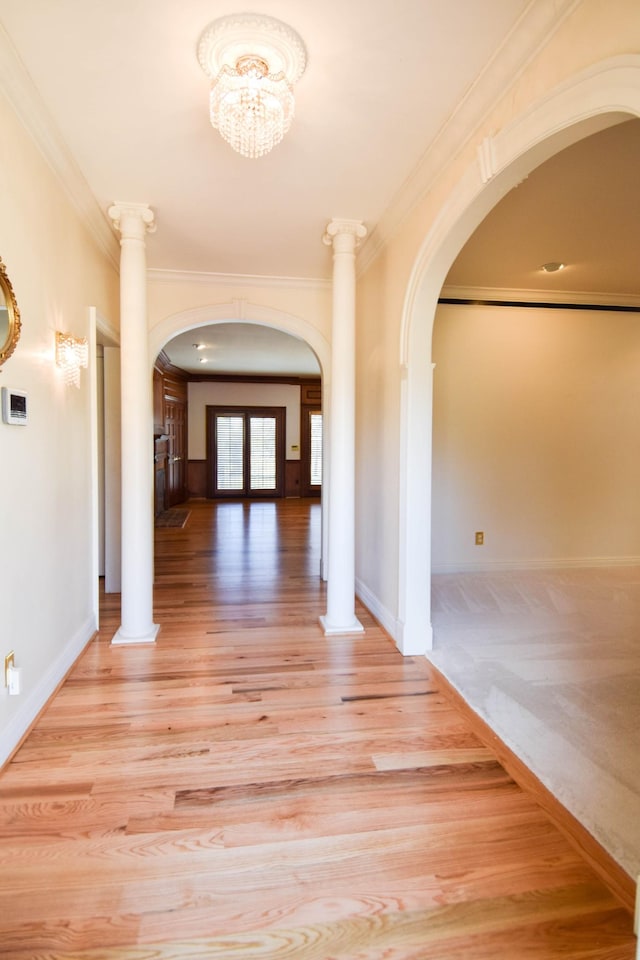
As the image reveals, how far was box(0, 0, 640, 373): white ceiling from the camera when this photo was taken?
1.73 metres

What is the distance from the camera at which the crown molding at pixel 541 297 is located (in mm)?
4637

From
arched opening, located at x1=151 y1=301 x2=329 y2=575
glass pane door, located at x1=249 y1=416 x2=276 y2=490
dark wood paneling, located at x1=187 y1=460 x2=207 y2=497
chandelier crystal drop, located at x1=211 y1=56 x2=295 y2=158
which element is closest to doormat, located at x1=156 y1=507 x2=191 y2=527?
arched opening, located at x1=151 y1=301 x2=329 y2=575

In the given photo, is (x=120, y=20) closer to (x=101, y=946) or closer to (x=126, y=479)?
(x=126, y=479)

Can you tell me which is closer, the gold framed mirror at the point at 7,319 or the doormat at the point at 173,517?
the gold framed mirror at the point at 7,319

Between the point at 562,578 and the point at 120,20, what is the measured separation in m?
4.88

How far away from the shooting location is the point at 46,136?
2.29 metres

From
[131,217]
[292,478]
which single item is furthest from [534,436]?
[292,478]

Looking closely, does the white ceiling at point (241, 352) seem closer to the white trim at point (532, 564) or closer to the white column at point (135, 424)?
the white column at point (135, 424)

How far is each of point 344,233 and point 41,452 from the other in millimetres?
2306

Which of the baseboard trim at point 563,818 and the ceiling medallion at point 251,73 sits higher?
the ceiling medallion at point 251,73

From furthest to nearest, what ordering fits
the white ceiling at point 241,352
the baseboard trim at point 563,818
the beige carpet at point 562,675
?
1. the white ceiling at point 241,352
2. the beige carpet at point 562,675
3. the baseboard trim at point 563,818

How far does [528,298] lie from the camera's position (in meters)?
4.74

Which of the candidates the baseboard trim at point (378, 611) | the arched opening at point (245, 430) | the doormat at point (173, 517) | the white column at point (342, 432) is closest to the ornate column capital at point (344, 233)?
the white column at point (342, 432)

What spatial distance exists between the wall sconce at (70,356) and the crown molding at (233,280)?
1285 millimetres
